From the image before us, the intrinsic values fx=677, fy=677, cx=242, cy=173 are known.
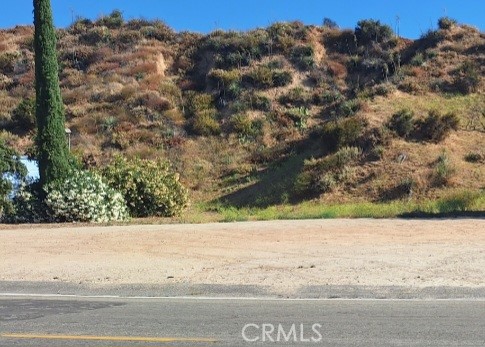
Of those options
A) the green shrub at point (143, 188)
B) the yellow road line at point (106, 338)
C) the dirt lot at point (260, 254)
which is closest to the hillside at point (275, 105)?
the green shrub at point (143, 188)

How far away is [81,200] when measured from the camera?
23766 mm

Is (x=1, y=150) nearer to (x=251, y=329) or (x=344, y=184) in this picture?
(x=344, y=184)

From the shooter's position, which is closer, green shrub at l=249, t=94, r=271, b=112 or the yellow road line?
the yellow road line

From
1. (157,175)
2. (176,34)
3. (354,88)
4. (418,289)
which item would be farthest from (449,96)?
(418,289)

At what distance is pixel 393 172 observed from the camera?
3209cm

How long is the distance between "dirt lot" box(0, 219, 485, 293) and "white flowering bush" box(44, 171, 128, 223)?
1.77m

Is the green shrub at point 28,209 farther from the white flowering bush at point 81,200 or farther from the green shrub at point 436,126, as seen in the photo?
the green shrub at point 436,126

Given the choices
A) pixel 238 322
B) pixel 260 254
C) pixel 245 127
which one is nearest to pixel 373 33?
pixel 245 127

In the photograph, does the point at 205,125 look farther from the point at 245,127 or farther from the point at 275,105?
the point at 275,105

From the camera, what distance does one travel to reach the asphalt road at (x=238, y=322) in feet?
24.6

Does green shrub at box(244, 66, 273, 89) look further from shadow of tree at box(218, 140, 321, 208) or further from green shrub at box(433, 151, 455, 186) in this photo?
green shrub at box(433, 151, 455, 186)

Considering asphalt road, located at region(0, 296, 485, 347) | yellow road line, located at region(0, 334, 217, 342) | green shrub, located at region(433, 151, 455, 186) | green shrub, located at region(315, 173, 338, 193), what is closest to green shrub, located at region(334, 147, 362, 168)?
green shrub, located at region(315, 173, 338, 193)

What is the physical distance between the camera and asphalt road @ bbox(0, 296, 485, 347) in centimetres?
749

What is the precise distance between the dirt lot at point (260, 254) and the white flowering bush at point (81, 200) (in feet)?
5.81
